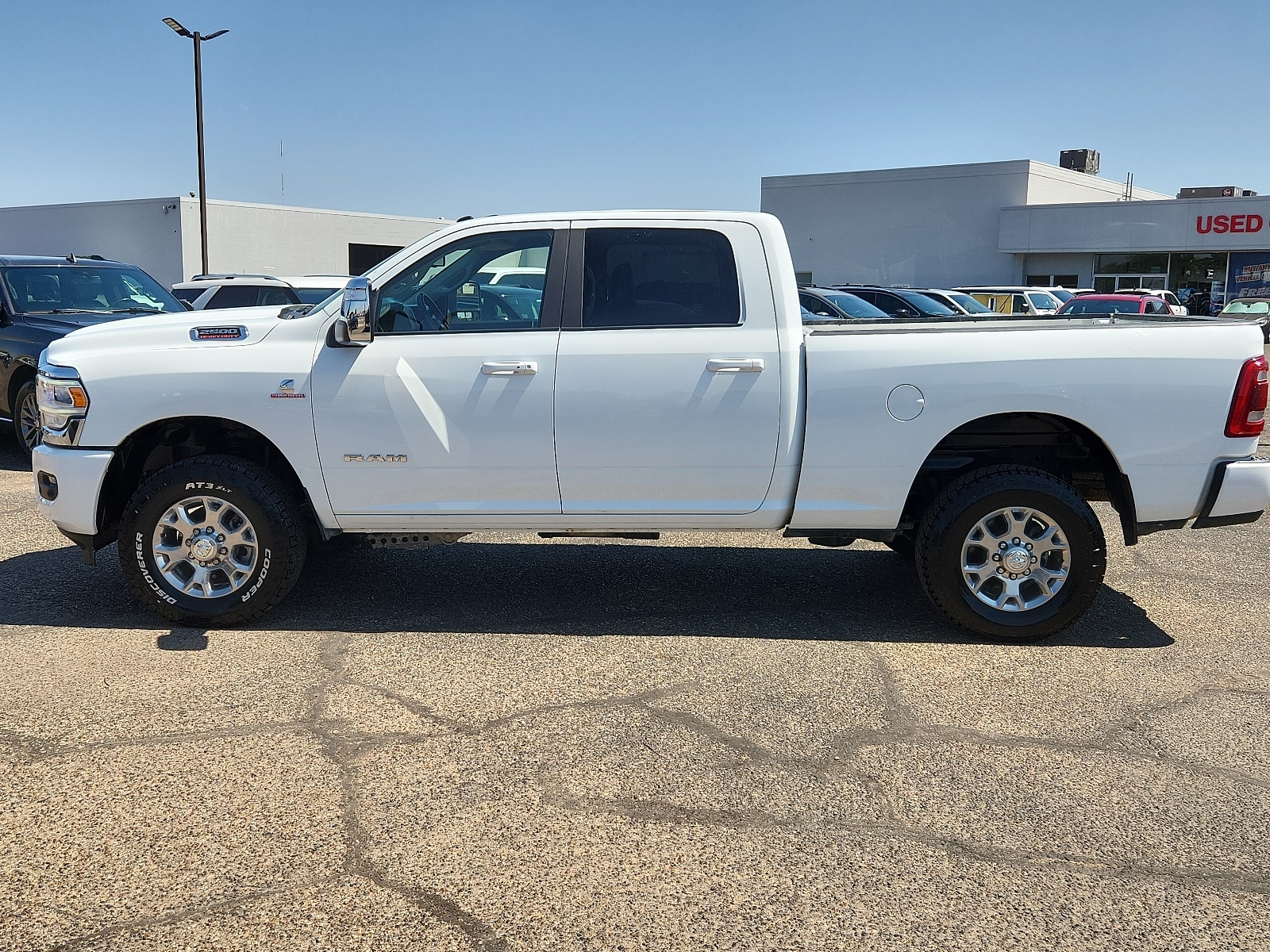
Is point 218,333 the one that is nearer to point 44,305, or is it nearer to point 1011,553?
point 1011,553

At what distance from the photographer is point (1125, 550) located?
25.1 feet

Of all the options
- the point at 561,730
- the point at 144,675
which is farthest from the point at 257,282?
the point at 561,730

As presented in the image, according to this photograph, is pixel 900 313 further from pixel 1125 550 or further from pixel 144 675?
pixel 144 675

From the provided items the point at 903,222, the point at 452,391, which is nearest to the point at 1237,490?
the point at 452,391

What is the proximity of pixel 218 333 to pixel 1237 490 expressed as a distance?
4.85m

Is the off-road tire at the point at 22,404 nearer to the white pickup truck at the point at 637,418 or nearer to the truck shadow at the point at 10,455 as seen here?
the truck shadow at the point at 10,455

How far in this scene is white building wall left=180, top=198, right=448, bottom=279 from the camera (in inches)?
1633

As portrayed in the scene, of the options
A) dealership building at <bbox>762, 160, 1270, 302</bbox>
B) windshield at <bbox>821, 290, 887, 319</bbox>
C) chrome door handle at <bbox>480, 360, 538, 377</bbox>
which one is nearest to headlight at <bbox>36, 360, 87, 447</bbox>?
chrome door handle at <bbox>480, 360, 538, 377</bbox>

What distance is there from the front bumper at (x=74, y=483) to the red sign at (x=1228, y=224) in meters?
46.9

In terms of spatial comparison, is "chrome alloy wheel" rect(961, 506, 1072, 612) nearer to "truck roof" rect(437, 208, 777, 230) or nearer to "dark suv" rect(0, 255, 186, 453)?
"truck roof" rect(437, 208, 777, 230)

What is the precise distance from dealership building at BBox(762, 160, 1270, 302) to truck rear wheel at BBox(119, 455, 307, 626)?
45528mm

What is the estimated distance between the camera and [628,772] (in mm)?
4020

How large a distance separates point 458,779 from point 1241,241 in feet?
156

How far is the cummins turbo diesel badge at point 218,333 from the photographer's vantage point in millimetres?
5551
